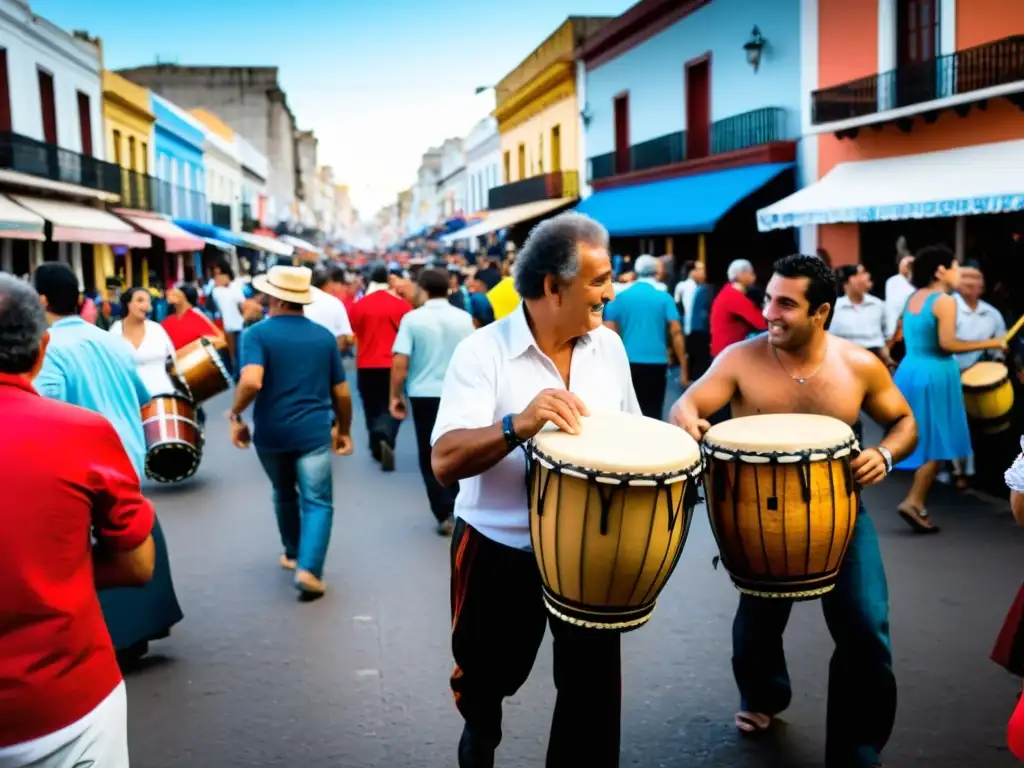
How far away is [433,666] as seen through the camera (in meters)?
5.05

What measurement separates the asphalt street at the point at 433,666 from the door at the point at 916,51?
8953 mm

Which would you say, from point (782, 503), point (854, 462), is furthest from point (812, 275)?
point (782, 503)

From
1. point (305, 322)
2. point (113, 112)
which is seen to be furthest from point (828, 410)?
point (113, 112)

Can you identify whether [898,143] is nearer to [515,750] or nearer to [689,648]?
[689,648]

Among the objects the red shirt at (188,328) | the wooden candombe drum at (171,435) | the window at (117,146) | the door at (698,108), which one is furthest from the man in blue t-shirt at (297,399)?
the window at (117,146)

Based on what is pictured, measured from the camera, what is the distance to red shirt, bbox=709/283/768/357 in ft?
32.3

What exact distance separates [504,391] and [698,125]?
21123 mm

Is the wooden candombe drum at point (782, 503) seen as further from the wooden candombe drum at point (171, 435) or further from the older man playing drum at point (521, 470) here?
the wooden candombe drum at point (171, 435)

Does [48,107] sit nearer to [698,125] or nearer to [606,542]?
[698,125]

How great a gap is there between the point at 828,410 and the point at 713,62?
765 inches

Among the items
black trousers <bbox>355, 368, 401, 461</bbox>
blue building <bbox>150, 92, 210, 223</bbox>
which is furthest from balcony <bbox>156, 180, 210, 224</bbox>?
black trousers <bbox>355, 368, 401, 461</bbox>

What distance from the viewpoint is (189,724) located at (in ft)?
14.7

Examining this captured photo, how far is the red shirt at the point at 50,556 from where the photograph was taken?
7.73ft

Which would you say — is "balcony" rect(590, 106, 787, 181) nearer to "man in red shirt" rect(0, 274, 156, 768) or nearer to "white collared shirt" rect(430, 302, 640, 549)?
"white collared shirt" rect(430, 302, 640, 549)
